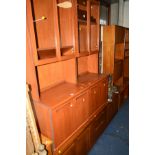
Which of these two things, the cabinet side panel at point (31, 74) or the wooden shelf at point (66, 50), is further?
the wooden shelf at point (66, 50)

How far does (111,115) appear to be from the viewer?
2.88 meters

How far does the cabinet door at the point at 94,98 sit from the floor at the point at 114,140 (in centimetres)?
62

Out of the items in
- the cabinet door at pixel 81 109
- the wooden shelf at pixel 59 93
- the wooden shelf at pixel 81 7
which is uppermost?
the wooden shelf at pixel 81 7

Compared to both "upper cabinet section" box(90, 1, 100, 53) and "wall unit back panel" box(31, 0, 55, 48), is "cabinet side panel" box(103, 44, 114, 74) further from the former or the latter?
"wall unit back panel" box(31, 0, 55, 48)

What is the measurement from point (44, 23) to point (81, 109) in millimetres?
1153

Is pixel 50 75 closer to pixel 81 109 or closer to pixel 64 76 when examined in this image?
pixel 64 76

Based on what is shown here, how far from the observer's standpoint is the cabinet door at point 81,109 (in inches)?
67.1

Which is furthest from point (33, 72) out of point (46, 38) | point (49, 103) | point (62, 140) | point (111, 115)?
point (111, 115)

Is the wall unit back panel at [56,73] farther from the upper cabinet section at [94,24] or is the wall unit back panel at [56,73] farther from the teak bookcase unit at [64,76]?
the upper cabinet section at [94,24]

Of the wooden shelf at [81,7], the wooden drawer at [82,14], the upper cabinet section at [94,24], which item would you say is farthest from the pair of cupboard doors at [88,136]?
the wooden shelf at [81,7]

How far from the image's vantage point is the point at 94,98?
6.94 ft
